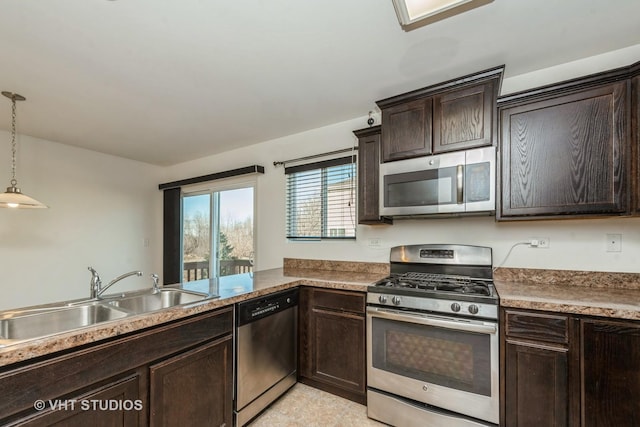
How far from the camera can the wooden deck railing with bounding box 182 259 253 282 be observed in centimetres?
384

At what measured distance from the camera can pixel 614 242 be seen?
189cm

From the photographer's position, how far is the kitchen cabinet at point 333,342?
7.12 ft

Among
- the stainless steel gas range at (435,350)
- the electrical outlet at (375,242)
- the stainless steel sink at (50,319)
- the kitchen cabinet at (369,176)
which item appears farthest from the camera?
the electrical outlet at (375,242)

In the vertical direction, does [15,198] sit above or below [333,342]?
above

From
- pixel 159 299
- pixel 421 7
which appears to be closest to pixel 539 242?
→ pixel 421 7

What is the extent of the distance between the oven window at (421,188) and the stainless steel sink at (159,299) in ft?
5.36

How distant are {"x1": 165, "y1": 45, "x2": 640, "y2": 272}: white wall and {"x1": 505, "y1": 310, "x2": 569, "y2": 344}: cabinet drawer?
0.66m

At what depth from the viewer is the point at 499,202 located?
6.41 feet

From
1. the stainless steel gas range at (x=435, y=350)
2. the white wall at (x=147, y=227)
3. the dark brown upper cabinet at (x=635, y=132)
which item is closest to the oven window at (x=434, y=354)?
the stainless steel gas range at (x=435, y=350)

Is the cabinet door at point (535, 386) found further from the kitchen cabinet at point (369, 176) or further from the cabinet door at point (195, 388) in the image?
the cabinet door at point (195, 388)

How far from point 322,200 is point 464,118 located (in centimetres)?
160

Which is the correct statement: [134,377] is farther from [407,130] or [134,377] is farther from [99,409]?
[407,130]

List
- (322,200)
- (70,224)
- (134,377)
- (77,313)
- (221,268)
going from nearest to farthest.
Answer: (134,377)
(77,313)
(322,200)
(70,224)
(221,268)

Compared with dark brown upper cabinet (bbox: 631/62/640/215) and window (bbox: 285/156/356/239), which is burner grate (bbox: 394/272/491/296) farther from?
dark brown upper cabinet (bbox: 631/62/640/215)
